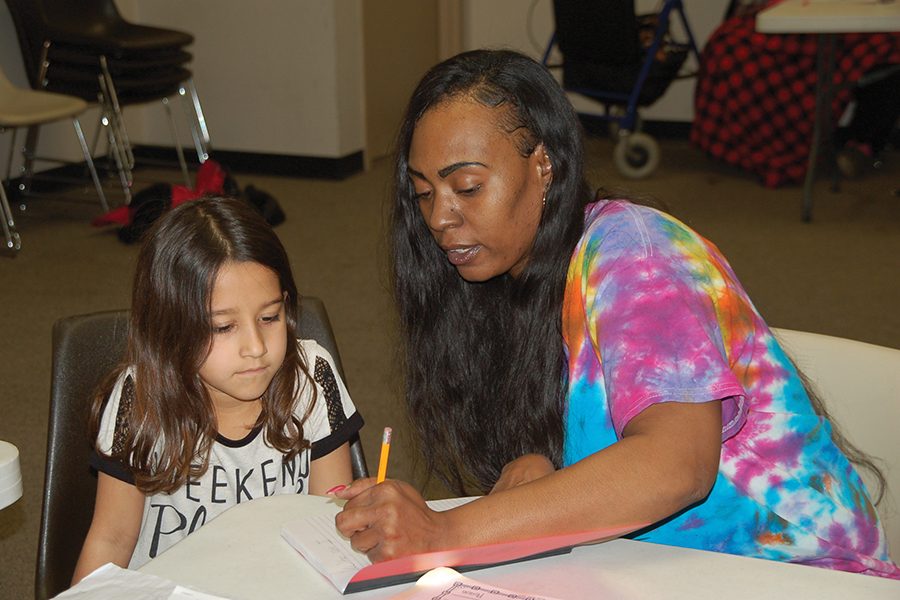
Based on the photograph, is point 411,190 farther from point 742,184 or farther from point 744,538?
point 742,184

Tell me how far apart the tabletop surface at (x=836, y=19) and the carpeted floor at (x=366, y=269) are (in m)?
0.84

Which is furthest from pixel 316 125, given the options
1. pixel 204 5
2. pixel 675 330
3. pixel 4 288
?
pixel 675 330

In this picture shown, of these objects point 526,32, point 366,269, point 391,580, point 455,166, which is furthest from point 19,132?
point 391,580

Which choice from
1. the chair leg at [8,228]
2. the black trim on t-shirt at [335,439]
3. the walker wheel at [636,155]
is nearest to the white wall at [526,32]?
the walker wheel at [636,155]

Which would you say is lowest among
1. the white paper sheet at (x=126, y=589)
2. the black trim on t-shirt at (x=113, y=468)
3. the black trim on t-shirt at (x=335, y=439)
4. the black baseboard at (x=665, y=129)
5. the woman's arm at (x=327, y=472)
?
the black baseboard at (x=665, y=129)

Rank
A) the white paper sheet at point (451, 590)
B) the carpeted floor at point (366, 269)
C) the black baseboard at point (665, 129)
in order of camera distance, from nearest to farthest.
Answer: the white paper sheet at point (451, 590) → the carpeted floor at point (366, 269) → the black baseboard at point (665, 129)

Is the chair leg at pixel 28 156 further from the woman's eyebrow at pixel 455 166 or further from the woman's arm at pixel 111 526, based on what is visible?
the woman's eyebrow at pixel 455 166

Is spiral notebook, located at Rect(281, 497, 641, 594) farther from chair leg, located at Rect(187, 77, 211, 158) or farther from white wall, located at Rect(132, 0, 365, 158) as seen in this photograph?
white wall, located at Rect(132, 0, 365, 158)

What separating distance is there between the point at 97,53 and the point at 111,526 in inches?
145

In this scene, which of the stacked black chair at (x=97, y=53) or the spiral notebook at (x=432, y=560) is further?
the stacked black chair at (x=97, y=53)

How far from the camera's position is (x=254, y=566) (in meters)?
1.01

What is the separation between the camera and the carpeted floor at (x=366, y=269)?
113 inches

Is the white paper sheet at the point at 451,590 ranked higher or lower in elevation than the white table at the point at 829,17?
higher

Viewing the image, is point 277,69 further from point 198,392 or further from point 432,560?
point 432,560
